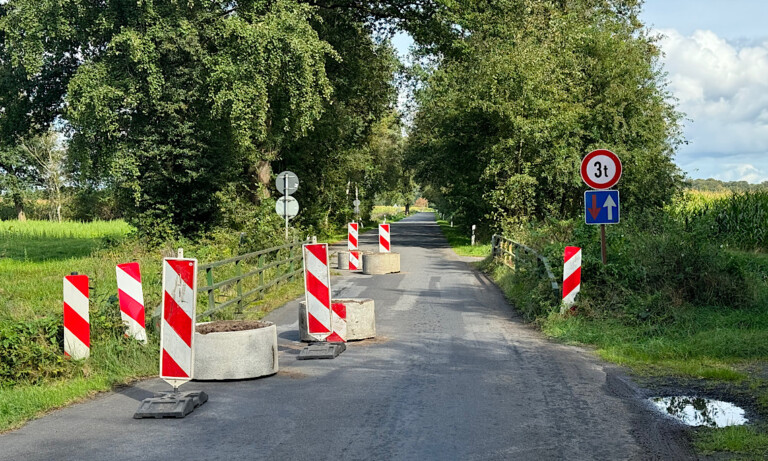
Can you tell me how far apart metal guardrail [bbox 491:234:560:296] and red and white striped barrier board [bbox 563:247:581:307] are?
28 centimetres

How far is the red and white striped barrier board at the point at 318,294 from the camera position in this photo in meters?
10.5

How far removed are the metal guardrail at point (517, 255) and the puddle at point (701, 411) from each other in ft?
18.4

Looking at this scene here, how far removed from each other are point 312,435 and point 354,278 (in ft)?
52.2

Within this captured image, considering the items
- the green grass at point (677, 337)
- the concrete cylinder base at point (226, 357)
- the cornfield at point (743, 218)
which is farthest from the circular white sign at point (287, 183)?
the cornfield at point (743, 218)

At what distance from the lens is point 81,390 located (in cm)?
816

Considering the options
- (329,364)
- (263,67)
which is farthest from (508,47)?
(329,364)

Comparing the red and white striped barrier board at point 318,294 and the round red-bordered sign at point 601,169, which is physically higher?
the round red-bordered sign at point 601,169

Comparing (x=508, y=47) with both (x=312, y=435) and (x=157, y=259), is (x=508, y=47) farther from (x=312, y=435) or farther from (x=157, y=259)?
(x=312, y=435)

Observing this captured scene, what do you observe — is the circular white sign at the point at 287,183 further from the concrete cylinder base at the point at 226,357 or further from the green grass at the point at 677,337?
the concrete cylinder base at the point at 226,357

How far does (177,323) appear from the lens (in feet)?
25.2

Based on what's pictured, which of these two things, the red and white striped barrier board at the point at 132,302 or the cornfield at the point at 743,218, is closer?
the red and white striped barrier board at the point at 132,302

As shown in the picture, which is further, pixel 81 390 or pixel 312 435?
pixel 81 390

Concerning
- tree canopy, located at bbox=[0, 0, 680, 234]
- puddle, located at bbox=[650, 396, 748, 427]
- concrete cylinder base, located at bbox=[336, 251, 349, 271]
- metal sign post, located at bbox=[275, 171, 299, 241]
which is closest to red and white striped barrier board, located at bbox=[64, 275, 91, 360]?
puddle, located at bbox=[650, 396, 748, 427]

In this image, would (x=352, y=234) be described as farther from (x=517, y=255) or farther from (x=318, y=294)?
(x=318, y=294)
